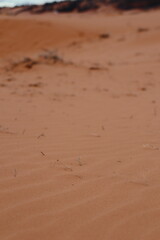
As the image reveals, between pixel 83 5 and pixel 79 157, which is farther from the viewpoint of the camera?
pixel 83 5

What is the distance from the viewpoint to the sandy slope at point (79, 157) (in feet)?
6.14

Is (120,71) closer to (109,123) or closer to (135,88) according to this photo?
(135,88)

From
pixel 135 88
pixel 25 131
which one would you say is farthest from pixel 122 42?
pixel 25 131

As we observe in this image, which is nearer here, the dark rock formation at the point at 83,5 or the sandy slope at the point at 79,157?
the sandy slope at the point at 79,157

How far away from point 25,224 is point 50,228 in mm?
157

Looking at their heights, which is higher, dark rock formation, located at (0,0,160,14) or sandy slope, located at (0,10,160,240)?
sandy slope, located at (0,10,160,240)

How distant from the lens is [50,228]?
181 cm

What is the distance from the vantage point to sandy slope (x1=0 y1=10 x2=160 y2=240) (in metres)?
1.87

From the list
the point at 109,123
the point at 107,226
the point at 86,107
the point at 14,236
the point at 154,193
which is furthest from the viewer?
the point at 86,107

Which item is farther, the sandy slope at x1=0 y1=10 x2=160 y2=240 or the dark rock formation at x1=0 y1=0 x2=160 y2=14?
the dark rock formation at x1=0 y1=0 x2=160 y2=14

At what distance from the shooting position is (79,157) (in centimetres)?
269

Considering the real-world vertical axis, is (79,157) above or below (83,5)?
above

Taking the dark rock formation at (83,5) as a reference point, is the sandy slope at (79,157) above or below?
above

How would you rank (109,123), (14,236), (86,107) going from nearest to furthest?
(14,236) → (109,123) → (86,107)
